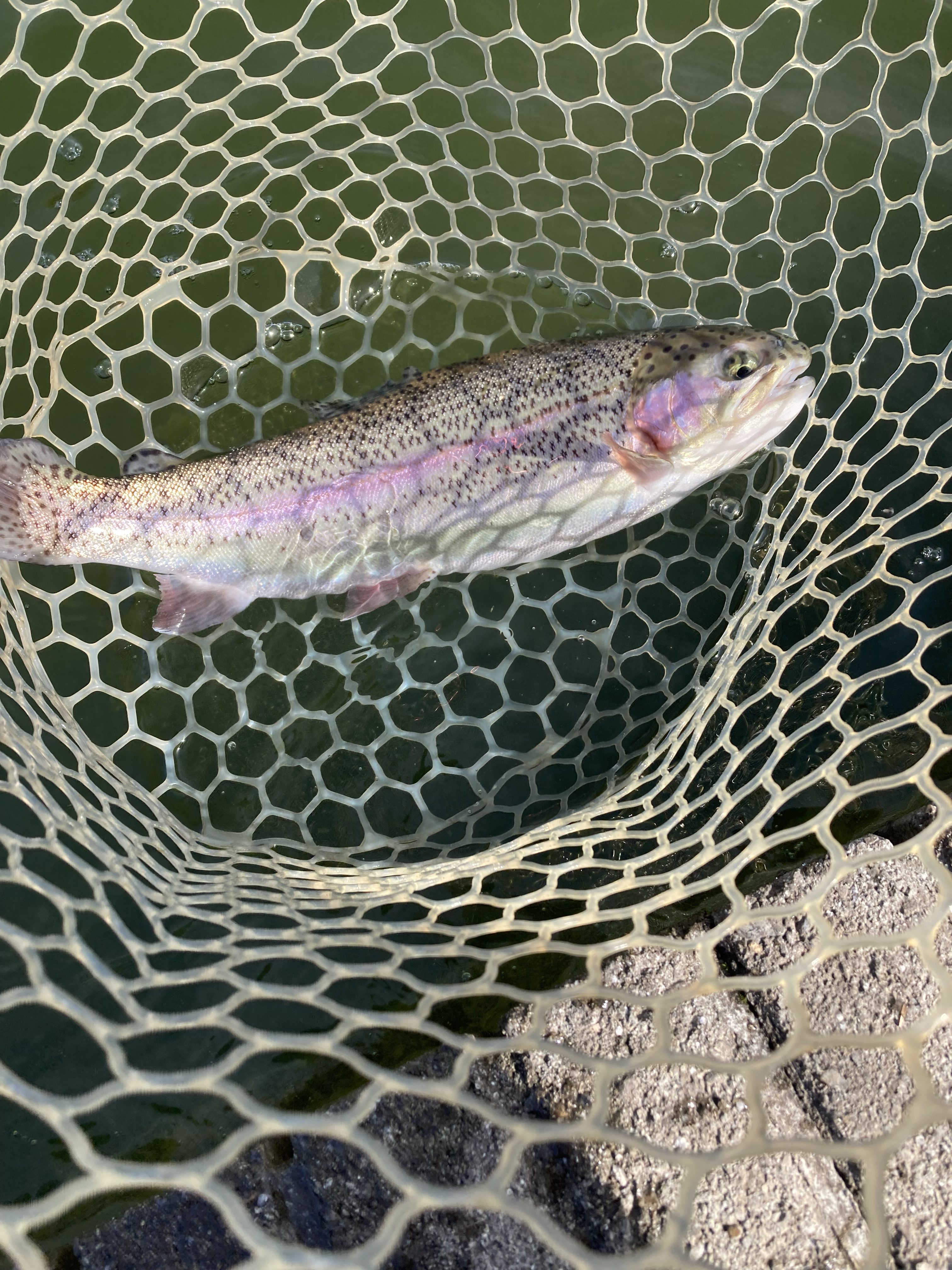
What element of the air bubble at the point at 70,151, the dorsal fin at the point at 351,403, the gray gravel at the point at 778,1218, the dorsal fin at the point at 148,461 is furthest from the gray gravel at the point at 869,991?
the air bubble at the point at 70,151

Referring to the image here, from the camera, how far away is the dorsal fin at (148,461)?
4.01m

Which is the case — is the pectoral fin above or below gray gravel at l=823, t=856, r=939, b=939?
above

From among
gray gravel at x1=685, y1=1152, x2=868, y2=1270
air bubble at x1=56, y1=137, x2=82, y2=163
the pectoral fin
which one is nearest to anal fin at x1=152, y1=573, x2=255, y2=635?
the pectoral fin

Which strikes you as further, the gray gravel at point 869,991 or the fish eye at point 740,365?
the fish eye at point 740,365

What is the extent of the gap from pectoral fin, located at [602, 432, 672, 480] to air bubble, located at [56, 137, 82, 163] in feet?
10.9

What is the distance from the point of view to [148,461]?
403 cm

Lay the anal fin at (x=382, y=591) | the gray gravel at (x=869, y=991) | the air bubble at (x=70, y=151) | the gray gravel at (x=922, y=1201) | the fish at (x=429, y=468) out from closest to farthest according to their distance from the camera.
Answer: the gray gravel at (x=922, y=1201), the gray gravel at (x=869, y=991), the fish at (x=429, y=468), the anal fin at (x=382, y=591), the air bubble at (x=70, y=151)

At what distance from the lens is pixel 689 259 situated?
203 inches

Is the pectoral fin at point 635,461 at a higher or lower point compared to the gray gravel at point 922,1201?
higher

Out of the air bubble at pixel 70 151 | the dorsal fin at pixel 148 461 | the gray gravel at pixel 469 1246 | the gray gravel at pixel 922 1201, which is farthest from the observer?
the air bubble at pixel 70 151

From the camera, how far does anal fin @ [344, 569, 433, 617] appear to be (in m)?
4.18

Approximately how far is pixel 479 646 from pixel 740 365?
70.8 inches

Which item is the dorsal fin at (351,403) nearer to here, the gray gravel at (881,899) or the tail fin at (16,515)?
the tail fin at (16,515)

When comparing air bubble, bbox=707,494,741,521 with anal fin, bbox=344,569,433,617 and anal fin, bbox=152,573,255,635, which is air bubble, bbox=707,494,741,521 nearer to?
anal fin, bbox=344,569,433,617
